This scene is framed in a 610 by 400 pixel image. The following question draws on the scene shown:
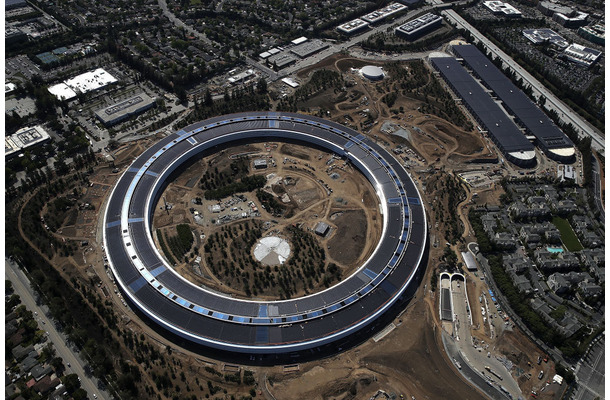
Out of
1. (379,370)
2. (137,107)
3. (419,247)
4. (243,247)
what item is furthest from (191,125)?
(379,370)

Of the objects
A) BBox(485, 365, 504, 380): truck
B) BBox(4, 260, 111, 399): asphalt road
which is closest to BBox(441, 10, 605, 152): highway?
BBox(485, 365, 504, 380): truck

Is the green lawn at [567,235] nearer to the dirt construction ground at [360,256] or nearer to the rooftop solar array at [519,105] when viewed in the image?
the dirt construction ground at [360,256]

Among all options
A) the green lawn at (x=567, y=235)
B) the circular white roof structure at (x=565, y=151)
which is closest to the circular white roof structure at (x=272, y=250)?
the green lawn at (x=567, y=235)

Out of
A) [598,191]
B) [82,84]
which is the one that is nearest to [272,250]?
[598,191]

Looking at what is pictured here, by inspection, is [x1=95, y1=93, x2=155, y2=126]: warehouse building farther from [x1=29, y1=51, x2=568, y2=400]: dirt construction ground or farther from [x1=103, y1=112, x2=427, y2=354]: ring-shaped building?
[x1=103, y1=112, x2=427, y2=354]: ring-shaped building

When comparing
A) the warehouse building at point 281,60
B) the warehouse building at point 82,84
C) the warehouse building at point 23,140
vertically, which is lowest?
the warehouse building at point 23,140

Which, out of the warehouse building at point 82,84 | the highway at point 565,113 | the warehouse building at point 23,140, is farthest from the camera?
the warehouse building at point 82,84

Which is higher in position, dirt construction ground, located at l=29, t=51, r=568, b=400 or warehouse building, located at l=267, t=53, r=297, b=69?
warehouse building, located at l=267, t=53, r=297, b=69
